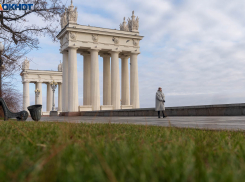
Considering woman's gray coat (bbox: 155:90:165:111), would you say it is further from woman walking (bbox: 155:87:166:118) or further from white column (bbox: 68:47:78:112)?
white column (bbox: 68:47:78:112)

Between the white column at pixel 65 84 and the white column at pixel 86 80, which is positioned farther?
the white column at pixel 86 80

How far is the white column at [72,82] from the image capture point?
40.2 metres

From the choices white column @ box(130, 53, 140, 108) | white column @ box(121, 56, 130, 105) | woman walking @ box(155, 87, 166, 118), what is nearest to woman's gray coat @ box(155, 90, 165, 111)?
woman walking @ box(155, 87, 166, 118)

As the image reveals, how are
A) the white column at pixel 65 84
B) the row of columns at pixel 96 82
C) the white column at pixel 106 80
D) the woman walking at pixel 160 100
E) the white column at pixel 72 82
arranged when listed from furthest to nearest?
the white column at pixel 106 80 < the white column at pixel 65 84 < the row of columns at pixel 96 82 < the white column at pixel 72 82 < the woman walking at pixel 160 100

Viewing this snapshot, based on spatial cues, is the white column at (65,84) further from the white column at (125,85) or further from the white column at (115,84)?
the white column at (125,85)

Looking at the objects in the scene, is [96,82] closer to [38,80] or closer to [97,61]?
[97,61]

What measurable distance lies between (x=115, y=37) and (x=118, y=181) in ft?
145

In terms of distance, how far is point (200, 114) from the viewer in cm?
1716

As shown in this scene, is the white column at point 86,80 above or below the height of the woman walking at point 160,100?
above

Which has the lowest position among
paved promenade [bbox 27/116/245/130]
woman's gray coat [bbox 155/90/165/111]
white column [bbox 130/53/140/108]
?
paved promenade [bbox 27/116/245/130]

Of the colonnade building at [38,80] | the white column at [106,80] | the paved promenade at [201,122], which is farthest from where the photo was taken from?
the colonnade building at [38,80]

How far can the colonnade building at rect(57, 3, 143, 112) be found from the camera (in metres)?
40.5

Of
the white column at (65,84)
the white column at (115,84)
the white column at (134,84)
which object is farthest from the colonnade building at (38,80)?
the white column at (134,84)

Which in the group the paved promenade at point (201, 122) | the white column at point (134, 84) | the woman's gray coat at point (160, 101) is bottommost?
the paved promenade at point (201, 122)
